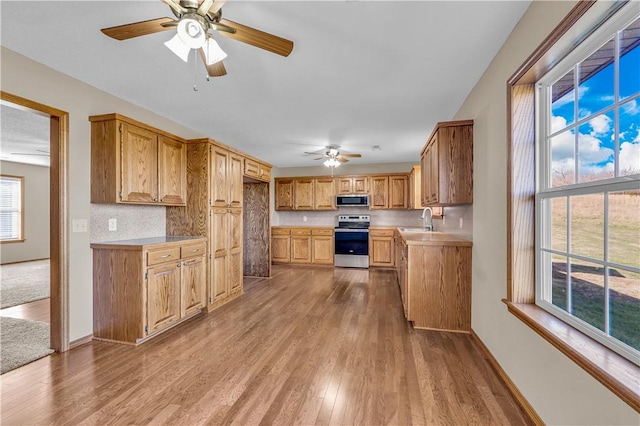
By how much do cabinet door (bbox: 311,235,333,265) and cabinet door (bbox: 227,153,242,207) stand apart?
260 centimetres

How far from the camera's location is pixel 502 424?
1.52 m

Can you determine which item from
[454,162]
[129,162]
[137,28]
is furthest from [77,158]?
[454,162]

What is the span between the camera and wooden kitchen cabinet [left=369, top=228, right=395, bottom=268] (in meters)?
5.91

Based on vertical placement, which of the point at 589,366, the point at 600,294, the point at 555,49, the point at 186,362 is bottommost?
the point at 186,362

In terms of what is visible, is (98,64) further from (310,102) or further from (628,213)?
(628,213)

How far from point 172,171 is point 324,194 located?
12.5 ft

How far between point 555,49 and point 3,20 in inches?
134

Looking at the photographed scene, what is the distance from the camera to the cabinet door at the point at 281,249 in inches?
254

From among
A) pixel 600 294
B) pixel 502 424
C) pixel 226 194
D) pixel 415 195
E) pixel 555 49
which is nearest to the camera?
pixel 600 294

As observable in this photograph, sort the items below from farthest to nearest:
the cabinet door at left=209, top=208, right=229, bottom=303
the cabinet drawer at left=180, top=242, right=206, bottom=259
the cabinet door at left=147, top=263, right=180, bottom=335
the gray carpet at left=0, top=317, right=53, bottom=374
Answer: the cabinet door at left=209, top=208, right=229, bottom=303, the cabinet drawer at left=180, top=242, right=206, bottom=259, the cabinet door at left=147, top=263, right=180, bottom=335, the gray carpet at left=0, top=317, right=53, bottom=374

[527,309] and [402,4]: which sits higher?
[402,4]

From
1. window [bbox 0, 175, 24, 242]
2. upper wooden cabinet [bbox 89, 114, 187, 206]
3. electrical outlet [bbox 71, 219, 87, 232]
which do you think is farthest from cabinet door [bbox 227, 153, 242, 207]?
window [bbox 0, 175, 24, 242]

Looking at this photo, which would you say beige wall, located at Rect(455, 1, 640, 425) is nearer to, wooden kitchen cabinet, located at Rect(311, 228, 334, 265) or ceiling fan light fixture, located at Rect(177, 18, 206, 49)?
ceiling fan light fixture, located at Rect(177, 18, 206, 49)

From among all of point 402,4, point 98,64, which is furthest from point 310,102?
point 98,64
